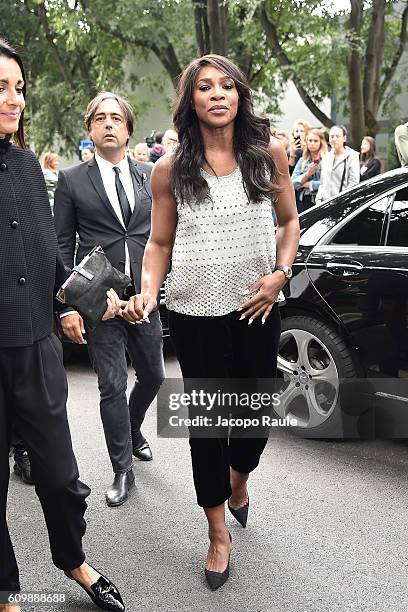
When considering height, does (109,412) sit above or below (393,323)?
below

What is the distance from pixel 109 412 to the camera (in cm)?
364

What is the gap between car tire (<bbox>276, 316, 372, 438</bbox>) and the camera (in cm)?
416

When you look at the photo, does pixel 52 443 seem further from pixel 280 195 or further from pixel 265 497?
pixel 265 497

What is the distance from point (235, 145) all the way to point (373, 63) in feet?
37.1

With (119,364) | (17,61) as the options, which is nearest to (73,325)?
(17,61)

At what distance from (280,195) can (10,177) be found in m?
1.06

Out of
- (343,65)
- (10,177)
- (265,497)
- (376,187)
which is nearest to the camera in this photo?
(10,177)

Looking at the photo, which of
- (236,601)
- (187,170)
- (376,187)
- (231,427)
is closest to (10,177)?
(187,170)

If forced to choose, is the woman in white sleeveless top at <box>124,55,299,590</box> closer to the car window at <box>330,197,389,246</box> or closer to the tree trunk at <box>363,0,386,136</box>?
the car window at <box>330,197,389,246</box>

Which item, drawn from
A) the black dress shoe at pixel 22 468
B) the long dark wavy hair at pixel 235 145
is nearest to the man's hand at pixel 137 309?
the long dark wavy hair at pixel 235 145

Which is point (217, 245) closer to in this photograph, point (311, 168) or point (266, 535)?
point (266, 535)

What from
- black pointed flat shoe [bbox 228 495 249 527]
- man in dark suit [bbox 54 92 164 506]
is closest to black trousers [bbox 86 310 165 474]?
man in dark suit [bbox 54 92 164 506]

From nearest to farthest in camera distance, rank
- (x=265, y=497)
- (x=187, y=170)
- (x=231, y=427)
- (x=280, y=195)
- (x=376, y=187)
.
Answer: (x=187, y=170) → (x=280, y=195) → (x=231, y=427) → (x=265, y=497) → (x=376, y=187)

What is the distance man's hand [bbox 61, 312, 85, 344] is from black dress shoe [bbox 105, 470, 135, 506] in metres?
1.26
